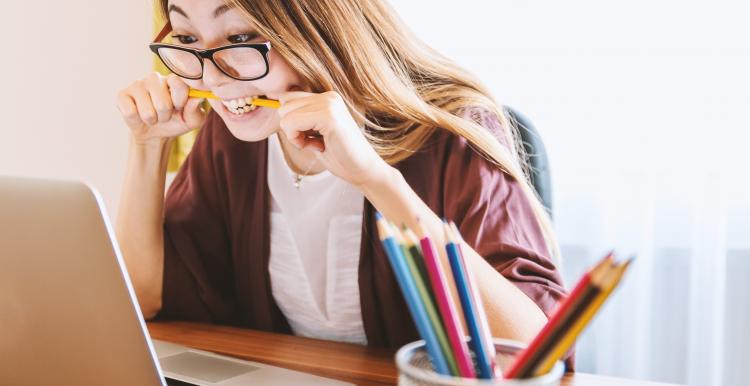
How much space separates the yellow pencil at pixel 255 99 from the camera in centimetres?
90

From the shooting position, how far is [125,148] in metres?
2.53

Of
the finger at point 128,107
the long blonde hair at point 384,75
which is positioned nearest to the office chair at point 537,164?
the long blonde hair at point 384,75

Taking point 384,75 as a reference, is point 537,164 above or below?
below

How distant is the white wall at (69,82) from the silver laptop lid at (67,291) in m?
1.93

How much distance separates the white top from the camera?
1121 mm

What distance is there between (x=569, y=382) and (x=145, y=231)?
727 millimetres

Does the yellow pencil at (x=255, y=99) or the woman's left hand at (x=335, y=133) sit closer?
the woman's left hand at (x=335, y=133)

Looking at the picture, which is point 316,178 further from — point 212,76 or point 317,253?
point 212,76

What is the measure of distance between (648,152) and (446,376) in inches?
55.9

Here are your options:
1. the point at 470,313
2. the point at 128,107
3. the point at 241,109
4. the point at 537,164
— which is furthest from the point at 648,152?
the point at 470,313

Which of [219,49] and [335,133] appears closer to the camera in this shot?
[335,133]

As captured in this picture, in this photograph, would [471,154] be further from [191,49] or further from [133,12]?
[133,12]

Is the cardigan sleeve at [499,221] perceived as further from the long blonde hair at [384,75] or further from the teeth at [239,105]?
the teeth at [239,105]

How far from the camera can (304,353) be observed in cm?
83
